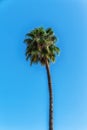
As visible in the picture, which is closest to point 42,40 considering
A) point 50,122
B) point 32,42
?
point 32,42

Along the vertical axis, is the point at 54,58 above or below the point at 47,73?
above

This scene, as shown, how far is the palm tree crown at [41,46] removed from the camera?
41656 millimetres

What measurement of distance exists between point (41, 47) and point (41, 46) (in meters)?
0.13

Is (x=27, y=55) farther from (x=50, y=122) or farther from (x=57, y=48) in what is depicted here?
(x=50, y=122)

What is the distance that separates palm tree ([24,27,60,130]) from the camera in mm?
41622

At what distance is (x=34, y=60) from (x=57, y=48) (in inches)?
148

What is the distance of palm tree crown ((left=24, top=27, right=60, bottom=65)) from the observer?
41656 millimetres

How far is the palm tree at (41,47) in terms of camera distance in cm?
4162

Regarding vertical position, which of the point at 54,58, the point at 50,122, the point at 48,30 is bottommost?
the point at 50,122

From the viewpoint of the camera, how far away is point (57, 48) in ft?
143

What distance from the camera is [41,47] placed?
1651 inches

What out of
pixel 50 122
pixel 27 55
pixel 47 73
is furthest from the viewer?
pixel 27 55

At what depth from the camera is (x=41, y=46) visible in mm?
41969

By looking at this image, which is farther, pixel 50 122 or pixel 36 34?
pixel 36 34
